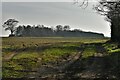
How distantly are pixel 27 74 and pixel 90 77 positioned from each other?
3019 mm

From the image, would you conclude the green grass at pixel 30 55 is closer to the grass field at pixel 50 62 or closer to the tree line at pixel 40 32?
the grass field at pixel 50 62

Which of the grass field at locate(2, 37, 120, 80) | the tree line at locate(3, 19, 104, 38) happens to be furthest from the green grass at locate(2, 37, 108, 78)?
the tree line at locate(3, 19, 104, 38)

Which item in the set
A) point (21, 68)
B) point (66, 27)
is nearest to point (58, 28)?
point (66, 27)

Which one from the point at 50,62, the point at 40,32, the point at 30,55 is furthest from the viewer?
the point at 40,32

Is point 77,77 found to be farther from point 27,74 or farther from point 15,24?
point 15,24

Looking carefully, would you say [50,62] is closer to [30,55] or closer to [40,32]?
[30,55]

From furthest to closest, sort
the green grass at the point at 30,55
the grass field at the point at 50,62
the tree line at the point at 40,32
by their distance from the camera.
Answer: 1. the tree line at the point at 40,32
2. the green grass at the point at 30,55
3. the grass field at the point at 50,62

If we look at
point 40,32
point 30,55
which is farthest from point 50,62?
point 40,32

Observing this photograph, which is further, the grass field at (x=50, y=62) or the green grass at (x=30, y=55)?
the green grass at (x=30, y=55)

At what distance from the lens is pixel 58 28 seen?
556ft

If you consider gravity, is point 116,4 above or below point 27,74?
above

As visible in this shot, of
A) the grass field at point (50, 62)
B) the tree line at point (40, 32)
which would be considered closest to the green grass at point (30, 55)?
the grass field at point (50, 62)

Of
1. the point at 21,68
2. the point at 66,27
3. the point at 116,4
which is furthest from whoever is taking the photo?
the point at 66,27

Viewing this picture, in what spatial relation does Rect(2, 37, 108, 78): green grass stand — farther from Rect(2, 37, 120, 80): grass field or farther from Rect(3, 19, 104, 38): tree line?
Rect(3, 19, 104, 38): tree line
